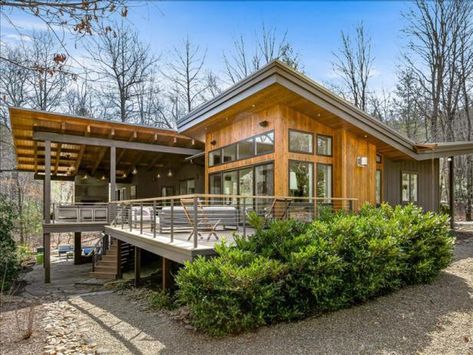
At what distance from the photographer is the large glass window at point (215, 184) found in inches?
426

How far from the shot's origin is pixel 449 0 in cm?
1572

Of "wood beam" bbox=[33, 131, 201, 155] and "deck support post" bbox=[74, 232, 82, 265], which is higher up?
"wood beam" bbox=[33, 131, 201, 155]

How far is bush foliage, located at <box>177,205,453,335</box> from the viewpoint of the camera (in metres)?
4.08

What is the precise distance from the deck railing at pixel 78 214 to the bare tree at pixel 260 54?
41.4ft

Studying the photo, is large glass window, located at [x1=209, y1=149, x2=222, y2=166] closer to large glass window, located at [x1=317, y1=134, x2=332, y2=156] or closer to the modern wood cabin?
the modern wood cabin

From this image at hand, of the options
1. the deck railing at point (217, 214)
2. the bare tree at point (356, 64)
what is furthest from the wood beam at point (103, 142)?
the bare tree at point (356, 64)

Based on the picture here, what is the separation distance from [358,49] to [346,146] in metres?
13.5

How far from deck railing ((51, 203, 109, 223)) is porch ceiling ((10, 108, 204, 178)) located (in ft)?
7.24

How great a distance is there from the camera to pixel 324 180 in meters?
9.24

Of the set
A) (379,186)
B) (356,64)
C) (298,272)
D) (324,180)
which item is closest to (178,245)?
(298,272)

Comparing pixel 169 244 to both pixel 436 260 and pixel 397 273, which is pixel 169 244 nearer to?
pixel 397 273

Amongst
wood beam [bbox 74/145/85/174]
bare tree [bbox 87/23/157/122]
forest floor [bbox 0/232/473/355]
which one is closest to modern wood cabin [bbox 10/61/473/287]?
wood beam [bbox 74/145/85/174]

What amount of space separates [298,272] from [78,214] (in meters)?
9.23

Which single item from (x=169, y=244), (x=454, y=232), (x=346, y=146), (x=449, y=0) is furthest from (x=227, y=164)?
(x=449, y=0)
